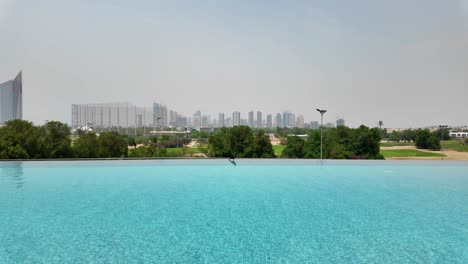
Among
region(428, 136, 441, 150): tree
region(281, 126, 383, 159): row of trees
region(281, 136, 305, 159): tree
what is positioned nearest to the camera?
region(281, 126, 383, 159): row of trees

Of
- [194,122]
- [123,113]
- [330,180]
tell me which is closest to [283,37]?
[330,180]

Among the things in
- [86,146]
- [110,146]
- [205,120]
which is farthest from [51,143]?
[205,120]

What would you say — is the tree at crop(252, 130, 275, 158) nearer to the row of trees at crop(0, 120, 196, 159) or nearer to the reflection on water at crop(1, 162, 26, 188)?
the row of trees at crop(0, 120, 196, 159)

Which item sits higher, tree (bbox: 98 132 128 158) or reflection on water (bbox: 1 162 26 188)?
tree (bbox: 98 132 128 158)

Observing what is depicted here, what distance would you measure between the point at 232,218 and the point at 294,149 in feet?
86.8

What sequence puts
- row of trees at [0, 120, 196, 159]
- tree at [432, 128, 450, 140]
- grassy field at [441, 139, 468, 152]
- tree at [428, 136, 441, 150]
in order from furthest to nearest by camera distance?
tree at [432, 128, 450, 140], tree at [428, 136, 441, 150], grassy field at [441, 139, 468, 152], row of trees at [0, 120, 196, 159]

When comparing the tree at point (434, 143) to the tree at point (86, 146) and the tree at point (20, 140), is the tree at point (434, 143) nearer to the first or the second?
the tree at point (86, 146)

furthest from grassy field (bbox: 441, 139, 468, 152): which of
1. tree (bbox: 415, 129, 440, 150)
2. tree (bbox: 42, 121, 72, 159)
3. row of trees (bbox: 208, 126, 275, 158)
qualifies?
tree (bbox: 42, 121, 72, 159)

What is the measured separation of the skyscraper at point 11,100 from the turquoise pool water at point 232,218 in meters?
16.8

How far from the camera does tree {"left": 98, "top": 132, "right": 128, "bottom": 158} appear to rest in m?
22.4

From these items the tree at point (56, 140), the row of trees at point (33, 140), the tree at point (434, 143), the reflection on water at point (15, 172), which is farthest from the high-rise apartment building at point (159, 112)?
the tree at point (434, 143)

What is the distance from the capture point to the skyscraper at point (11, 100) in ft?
80.0

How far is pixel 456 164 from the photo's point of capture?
14727 mm

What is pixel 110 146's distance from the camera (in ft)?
75.0
